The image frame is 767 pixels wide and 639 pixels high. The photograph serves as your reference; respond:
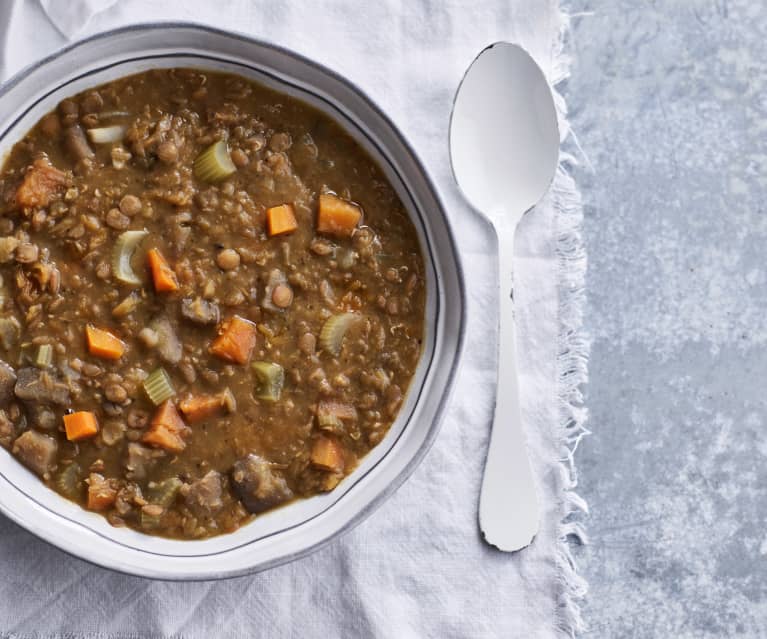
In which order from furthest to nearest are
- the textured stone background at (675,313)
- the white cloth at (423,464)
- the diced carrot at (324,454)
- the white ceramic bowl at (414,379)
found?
the textured stone background at (675,313) → the white cloth at (423,464) → the diced carrot at (324,454) → the white ceramic bowl at (414,379)

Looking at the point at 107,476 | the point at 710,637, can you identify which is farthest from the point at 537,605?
the point at 107,476

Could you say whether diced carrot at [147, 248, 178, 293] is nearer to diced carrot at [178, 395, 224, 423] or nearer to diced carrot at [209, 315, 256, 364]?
diced carrot at [209, 315, 256, 364]

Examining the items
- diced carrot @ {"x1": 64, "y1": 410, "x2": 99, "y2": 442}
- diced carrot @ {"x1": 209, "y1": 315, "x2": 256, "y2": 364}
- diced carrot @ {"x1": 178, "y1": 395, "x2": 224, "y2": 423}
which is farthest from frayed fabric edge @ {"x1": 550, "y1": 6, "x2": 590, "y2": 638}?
diced carrot @ {"x1": 64, "y1": 410, "x2": 99, "y2": 442}

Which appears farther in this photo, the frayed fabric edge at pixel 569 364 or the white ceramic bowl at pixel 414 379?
the frayed fabric edge at pixel 569 364

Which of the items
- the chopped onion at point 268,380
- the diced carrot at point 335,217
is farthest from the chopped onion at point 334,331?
the diced carrot at point 335,217

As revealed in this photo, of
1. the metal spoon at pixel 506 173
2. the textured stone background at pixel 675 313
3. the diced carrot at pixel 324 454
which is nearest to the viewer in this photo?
the diced carrot at pixel 324 454

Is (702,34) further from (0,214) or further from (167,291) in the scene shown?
(0,214)

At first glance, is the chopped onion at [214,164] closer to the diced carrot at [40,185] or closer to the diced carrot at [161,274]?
the diced carrot at [161,274]

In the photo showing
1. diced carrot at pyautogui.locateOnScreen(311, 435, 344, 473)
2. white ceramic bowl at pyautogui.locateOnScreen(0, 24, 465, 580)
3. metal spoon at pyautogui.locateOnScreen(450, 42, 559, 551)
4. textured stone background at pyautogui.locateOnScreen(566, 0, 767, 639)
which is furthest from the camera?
textured stone background at pyautogui.locateOnScreen(566, 0, 767, 639)
